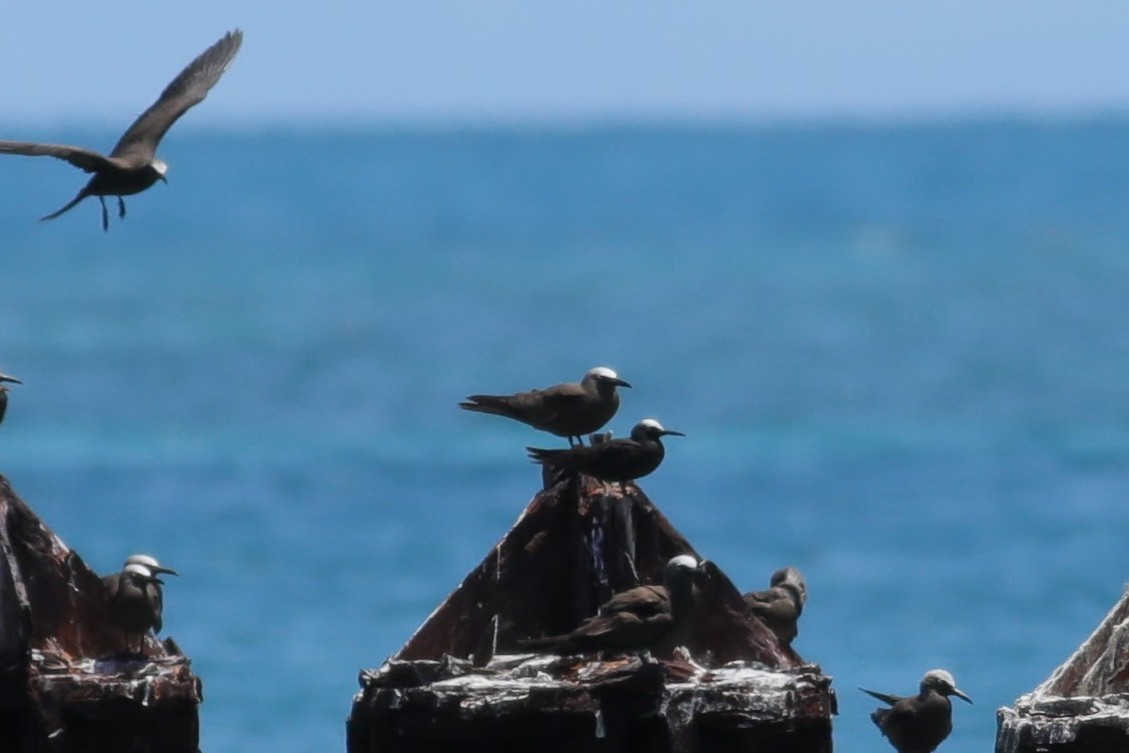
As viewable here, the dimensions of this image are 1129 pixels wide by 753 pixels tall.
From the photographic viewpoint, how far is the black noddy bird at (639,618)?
9062 millimetres

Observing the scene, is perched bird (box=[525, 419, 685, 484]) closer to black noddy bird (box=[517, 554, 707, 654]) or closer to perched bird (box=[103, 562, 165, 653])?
black noddy bird (box=[517, 554, 707, 654])

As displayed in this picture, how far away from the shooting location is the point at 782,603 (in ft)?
43.9

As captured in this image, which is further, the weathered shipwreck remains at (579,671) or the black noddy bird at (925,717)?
the black noddy bird at (925,717)

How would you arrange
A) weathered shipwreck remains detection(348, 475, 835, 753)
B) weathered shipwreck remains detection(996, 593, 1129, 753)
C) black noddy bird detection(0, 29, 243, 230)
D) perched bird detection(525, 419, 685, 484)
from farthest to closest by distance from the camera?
1. black noddy bird detection(0, 29, 243, 230)
2. perched bird detection(525, 419, 685, 484)
3. weathered shipwreck remains detection(348, 475, 835, 753)
4. weathered shipwreck remains detection(996, 593, 1129, 753)

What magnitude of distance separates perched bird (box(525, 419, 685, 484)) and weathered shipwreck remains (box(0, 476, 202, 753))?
4.62ft

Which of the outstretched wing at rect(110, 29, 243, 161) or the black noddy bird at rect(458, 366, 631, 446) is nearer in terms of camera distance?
the black noddy bird at rect(458, 366, 631, 446)

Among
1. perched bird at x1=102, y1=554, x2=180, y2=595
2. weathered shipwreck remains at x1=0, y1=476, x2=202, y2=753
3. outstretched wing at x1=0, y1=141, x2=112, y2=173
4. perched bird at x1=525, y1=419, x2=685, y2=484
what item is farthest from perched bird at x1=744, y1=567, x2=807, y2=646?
weathered shipwreck remains at x1=0, y1=476, x2=202, y2=753

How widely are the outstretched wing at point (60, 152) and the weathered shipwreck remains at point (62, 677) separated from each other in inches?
104

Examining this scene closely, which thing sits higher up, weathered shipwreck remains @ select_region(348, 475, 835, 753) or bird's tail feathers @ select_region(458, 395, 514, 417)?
bird's tail feathers @ select_region(458, 395, 514, 417)

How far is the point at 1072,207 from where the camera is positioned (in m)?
120

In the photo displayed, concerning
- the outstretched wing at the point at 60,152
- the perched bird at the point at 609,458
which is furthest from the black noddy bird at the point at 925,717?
the outstretched wing at the point at 60,152

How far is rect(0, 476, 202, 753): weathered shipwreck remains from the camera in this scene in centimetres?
902

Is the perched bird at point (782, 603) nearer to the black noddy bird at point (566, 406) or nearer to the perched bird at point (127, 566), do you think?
the black noddy bird at point (566, 406)

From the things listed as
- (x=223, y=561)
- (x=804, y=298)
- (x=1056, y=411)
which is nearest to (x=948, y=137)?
(x=804, y=298)
